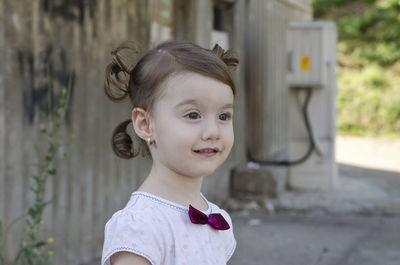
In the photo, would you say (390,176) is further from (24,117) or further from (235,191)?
(24,117)

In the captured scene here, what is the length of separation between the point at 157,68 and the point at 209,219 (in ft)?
1.63

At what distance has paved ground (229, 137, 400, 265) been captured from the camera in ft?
15.7

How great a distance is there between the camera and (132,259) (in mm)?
1623

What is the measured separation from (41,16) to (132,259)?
8.25ft

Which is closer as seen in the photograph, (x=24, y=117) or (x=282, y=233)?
(x=24, y=117)

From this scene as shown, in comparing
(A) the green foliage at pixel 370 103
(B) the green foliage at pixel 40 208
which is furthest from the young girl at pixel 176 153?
(A) the green foliage at pixel 370 103

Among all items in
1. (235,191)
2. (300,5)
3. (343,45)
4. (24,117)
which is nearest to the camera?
(24,117)

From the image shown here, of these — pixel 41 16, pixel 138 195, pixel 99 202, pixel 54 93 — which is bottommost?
pixel 99 202

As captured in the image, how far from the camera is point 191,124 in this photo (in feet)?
5.51

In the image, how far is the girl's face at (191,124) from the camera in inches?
66.3

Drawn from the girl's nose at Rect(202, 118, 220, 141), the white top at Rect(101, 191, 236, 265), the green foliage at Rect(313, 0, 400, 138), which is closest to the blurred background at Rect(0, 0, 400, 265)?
the girl's nose at Rect(202, 118, 220, 141)

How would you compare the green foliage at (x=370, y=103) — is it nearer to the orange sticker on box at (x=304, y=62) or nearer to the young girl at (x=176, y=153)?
the orange sticker on box at (x=304, y=62)

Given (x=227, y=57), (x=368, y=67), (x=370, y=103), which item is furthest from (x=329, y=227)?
(x=368, y=67)

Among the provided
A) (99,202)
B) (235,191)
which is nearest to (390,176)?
(235,191)
